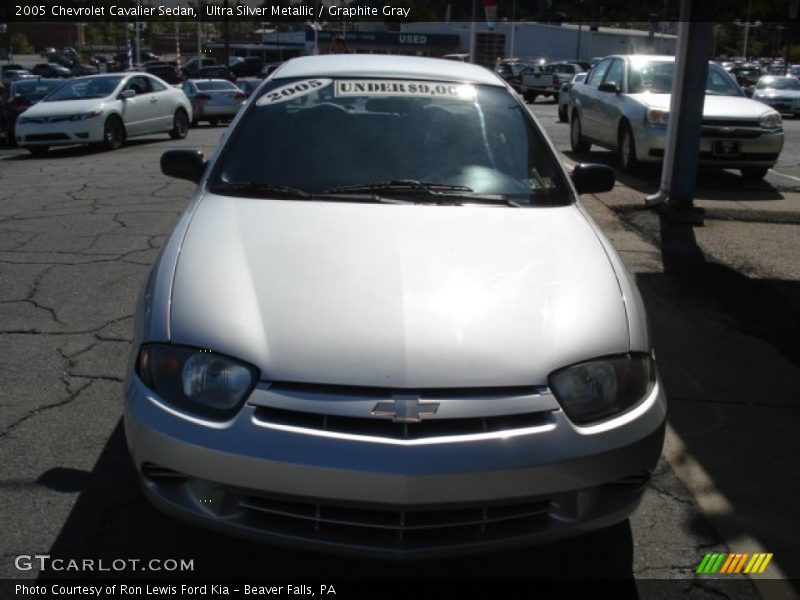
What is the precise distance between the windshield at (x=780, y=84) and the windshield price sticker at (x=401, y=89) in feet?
83.8

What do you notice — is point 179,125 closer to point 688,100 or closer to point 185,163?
point 688,100

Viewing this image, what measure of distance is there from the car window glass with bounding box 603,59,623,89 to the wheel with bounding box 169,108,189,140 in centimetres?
948

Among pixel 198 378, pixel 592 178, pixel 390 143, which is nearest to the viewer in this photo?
pixel 198 378

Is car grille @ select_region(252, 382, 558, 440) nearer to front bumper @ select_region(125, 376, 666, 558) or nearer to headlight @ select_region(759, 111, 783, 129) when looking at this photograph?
front bumper @ select_region(125, 376, 666, 558)

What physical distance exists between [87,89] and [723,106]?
11.6 m

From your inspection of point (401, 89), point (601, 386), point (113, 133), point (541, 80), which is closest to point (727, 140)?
point (401, 89)

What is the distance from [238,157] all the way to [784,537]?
275 cm

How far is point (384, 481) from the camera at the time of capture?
2.30m

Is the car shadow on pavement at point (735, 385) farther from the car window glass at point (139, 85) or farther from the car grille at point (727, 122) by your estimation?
the car window glass at point (139, 85)

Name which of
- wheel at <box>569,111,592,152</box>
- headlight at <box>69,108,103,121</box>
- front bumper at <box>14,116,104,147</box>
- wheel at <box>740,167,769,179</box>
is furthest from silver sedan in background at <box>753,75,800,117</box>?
front bumper at <box>14,116,104,147</box>

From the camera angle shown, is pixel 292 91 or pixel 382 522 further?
pixel 292 91

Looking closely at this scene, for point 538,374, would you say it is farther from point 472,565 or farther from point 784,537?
point 784,537

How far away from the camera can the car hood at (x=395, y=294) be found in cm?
250

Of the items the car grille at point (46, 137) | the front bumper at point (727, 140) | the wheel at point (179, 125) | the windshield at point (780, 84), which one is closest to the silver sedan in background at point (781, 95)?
the windshield at point (780, 84)
